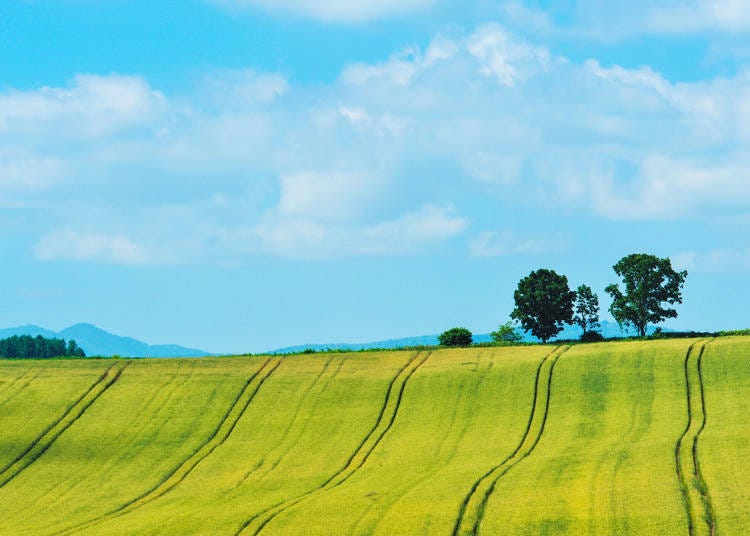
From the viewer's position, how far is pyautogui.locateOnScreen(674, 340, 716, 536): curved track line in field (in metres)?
42.4

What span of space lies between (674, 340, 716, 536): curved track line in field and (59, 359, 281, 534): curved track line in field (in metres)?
28.2

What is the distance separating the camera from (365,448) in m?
66.6

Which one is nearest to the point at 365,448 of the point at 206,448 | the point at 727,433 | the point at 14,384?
the point at 206,448

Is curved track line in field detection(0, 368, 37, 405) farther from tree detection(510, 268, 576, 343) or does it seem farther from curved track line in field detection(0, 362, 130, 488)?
tree detection(510, 268, 576, 343)

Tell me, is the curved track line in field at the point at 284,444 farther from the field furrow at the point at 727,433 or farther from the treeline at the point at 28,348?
the treeline at the point at 28,348

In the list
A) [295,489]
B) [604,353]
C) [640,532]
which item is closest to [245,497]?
[295,489]

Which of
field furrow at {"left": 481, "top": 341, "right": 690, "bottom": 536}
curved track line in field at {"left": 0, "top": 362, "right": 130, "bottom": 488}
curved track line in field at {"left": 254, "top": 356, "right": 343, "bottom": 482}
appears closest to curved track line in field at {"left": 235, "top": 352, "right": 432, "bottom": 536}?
curved track line in field at {"left": 254, "top": 356, "right": 343, "bottom": 482}

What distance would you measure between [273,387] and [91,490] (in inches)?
952

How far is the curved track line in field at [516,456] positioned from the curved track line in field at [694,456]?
8.82 metres

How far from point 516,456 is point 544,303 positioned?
165ft

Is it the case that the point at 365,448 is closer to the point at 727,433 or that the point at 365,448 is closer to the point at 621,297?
the point at 727,433

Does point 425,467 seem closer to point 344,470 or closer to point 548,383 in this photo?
point 344,470

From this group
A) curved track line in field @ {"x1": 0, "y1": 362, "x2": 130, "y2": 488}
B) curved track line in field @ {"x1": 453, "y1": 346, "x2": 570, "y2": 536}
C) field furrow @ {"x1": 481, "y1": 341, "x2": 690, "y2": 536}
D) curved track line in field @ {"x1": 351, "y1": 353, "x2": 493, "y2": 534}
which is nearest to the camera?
field furrow @ {"x1": 481, "y1": 341, "x2": 690, "y2": 536}

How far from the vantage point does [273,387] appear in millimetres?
83312
